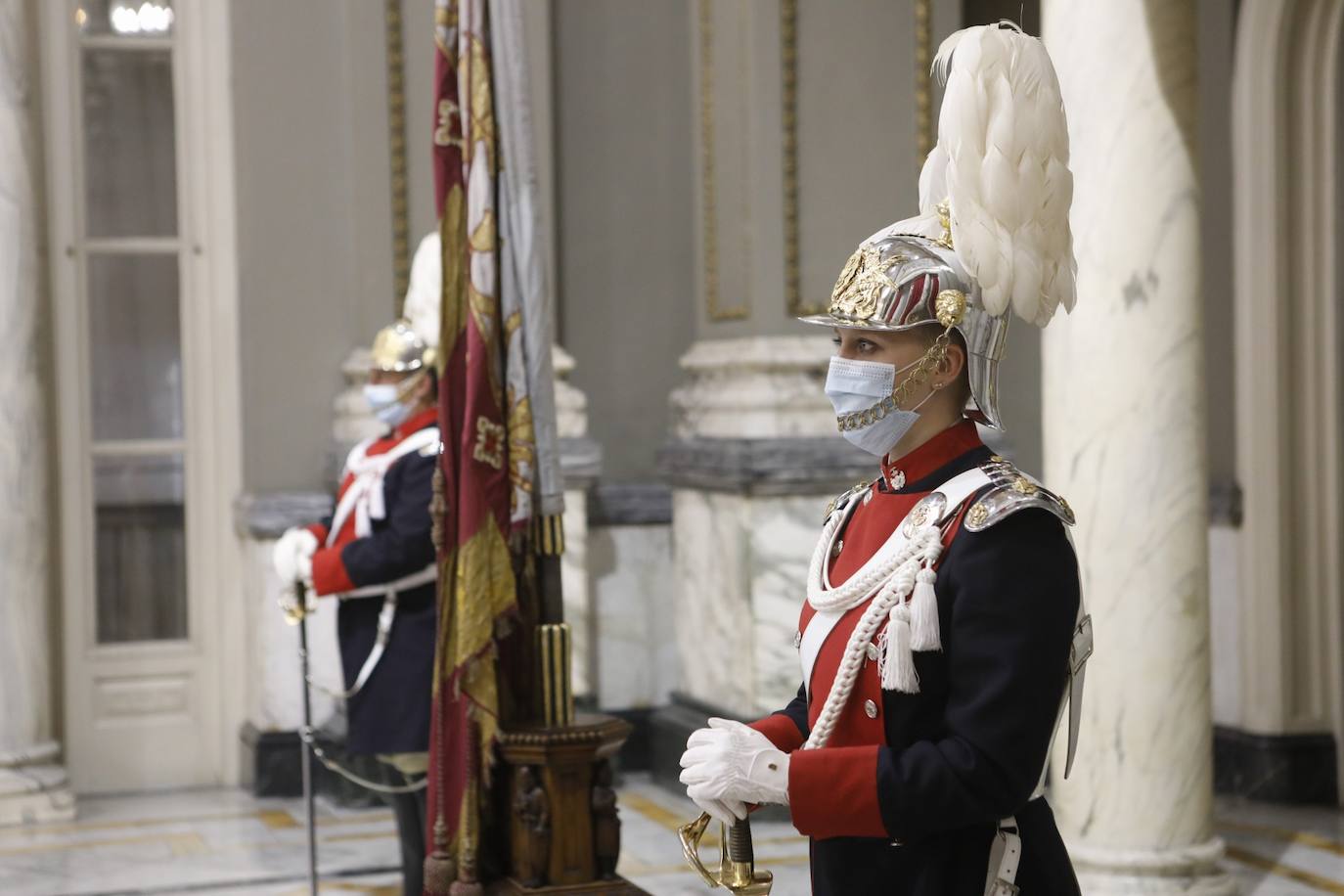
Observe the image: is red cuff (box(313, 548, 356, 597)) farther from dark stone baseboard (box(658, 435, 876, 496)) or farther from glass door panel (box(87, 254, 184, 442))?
glass door panel (box(87, 254, 184, 442))

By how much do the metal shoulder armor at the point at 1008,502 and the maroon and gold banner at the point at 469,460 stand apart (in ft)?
6.51

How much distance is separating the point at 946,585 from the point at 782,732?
35cm

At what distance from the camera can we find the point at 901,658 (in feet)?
7.82

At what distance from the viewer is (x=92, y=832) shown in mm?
7078

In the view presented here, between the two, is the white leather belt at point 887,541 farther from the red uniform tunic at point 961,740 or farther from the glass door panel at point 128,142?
the glass door panel at point 128,142

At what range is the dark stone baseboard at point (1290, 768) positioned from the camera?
7188 millimetres

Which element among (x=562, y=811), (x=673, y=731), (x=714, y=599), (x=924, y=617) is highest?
(x=924, y=617)

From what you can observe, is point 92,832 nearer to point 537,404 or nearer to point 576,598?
point 576,598

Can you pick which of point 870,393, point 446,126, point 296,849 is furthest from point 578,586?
point 870,393

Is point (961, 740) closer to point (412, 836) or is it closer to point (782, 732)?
point (782, 732)

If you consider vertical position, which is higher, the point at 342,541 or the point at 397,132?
the point at 397,132

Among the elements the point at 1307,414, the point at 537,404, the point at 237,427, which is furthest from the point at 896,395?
the point at 237,427

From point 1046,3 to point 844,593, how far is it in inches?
121

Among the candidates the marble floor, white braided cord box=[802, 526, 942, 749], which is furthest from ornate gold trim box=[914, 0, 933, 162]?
white braided cord box=[802, 526, 942, 749]
